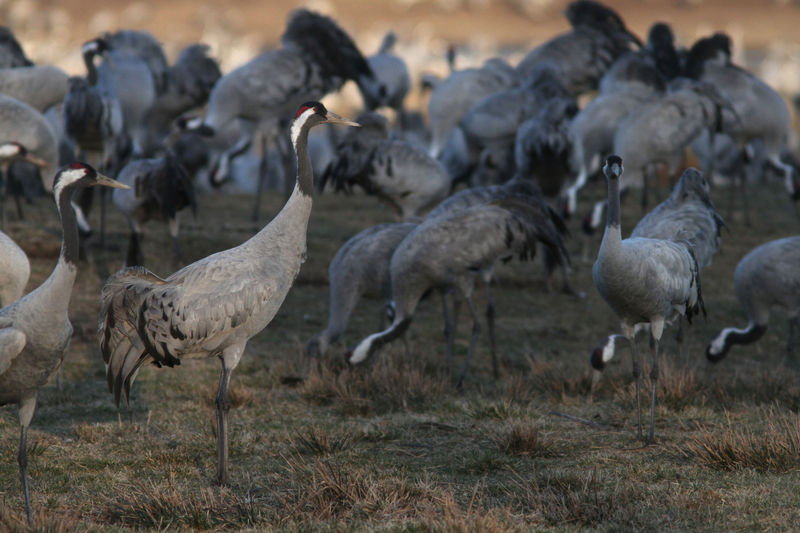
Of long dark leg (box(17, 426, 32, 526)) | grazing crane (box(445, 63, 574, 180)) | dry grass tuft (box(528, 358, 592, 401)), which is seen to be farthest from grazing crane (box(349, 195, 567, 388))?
grazing crane (box(445, 63, 574, 180))

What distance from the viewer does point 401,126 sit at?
2006 centimetres

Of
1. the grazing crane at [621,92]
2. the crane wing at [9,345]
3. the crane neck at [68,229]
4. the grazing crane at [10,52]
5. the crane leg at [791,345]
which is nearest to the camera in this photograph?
the crane wing at [9,345]

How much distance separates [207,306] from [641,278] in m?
2.61

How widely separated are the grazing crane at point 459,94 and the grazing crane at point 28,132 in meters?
6.52

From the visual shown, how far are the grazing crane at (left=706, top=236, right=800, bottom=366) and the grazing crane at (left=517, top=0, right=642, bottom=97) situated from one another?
6.38 m

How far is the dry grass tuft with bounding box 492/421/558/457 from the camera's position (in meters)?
5.58

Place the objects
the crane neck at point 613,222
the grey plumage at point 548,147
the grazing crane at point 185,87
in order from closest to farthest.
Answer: the crane neck at point 613,222 → the grey plumage at point 548,147 → the grazing crane at point 185,87

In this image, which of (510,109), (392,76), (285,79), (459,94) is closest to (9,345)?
(285,79)

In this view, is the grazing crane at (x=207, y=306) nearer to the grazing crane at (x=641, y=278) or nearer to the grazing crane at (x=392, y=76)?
the grazing crane at (x=641, y=278)

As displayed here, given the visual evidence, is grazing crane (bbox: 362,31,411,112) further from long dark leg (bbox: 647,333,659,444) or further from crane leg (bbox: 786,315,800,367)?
long dark leg (bbox: 647,333,659,444)

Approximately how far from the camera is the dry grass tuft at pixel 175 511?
14.3 ft

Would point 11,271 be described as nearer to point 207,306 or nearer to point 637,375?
point 207,306

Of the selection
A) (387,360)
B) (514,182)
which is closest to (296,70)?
(514,182)

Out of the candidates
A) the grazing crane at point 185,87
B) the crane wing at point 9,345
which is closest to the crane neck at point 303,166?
the crane wing at point 9,345
